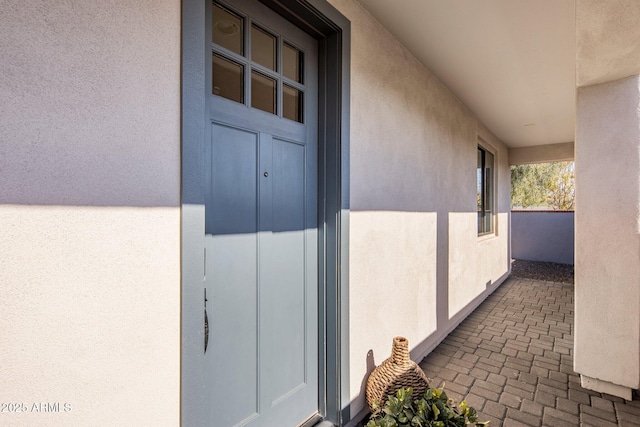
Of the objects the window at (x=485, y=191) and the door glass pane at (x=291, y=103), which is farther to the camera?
the window at (x=485, y=191)

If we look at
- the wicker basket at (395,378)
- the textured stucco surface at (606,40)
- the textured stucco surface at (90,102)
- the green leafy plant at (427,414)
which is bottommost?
the wicker basket at (395,378)

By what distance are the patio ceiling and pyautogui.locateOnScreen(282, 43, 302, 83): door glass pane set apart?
0.71 meters

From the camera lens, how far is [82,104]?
99 cm

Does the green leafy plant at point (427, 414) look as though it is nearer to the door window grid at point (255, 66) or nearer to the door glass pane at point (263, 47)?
the door window grid at point (255, 66)

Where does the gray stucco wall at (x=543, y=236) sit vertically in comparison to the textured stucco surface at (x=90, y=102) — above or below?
below

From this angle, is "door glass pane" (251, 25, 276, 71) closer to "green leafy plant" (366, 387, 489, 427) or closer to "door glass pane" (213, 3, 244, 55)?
"door glass pane" (213, 3, 244, 55)

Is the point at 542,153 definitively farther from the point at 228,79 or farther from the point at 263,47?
the point at 228,79

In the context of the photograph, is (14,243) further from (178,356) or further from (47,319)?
(178,356)

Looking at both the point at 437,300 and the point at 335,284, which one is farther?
the point at 437,300

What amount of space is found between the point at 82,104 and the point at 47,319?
66 cm

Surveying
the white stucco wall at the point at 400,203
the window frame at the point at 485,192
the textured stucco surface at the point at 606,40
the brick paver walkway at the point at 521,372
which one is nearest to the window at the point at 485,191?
A: the window frame at the point at 485,192

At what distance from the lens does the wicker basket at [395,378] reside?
2086mm

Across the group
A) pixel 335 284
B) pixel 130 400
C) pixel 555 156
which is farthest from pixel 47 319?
pixel 555 156

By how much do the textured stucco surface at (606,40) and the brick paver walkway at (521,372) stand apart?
2.55m
